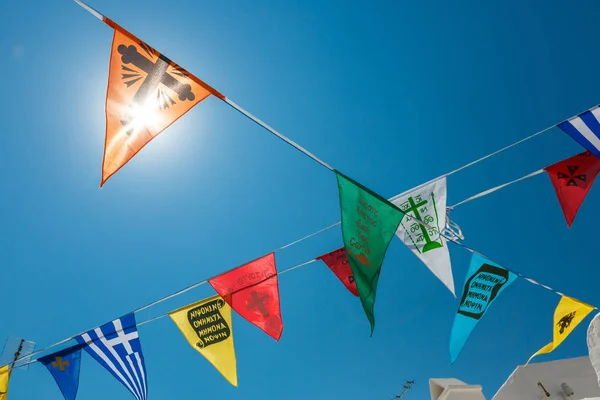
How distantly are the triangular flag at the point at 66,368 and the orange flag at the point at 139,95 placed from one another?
378cm

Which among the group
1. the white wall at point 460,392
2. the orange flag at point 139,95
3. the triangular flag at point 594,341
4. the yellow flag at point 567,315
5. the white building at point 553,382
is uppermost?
the orange flag at point 139,95

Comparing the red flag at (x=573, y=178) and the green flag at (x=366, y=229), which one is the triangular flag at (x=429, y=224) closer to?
the green flag at (x=366, y=229)

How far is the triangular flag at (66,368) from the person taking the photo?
219 inches

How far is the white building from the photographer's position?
10.3 meters

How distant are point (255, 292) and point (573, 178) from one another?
4995mm

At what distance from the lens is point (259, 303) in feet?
19.4

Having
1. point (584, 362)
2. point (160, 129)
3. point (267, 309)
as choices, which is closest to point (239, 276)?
point (267, 309)

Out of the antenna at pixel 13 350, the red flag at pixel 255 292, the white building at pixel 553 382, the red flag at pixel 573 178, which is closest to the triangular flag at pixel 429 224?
the red flag at pixel 573 178

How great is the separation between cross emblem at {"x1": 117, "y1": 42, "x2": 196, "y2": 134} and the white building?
9211mm

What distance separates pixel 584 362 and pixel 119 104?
13.0m

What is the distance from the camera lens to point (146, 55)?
3309 mm

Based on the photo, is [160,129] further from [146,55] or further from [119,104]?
[146,55]

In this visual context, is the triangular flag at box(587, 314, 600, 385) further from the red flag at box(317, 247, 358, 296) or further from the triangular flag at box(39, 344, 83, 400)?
the triangular flag at box(39, 344, 83, 400)

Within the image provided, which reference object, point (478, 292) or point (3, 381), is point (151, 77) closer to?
point (3, 381)
